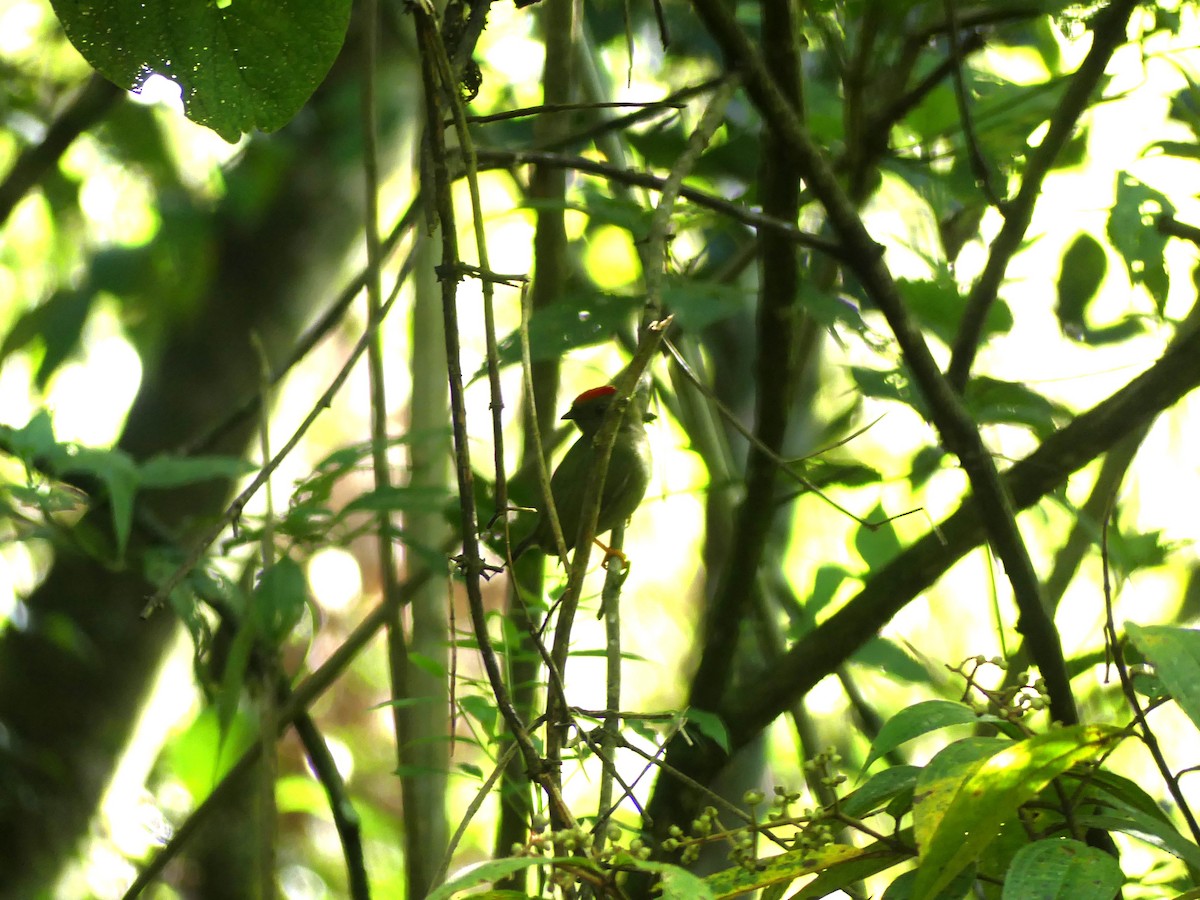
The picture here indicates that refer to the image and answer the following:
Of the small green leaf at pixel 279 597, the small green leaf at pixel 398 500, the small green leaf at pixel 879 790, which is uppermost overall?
the small green leaf at pixel 398 500

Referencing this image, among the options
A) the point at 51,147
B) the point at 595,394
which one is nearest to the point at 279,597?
the point at 595,394

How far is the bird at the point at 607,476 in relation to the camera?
3035mm

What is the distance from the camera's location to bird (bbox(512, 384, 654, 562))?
3035 mm

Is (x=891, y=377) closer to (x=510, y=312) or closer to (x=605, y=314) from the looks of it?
(x=605, y=314)

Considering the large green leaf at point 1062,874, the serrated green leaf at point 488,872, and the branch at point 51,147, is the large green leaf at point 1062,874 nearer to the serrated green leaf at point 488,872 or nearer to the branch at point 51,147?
the serrated green leaf at point 488,872

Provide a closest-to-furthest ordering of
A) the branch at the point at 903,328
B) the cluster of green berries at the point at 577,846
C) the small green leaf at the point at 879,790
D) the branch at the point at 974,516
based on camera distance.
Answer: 1. the cluster of green berries at the point at 577,846
2. the small green leaf at the point at 879,790
3. the branch at the point at 903,328
4. the branch at the point at 974,516

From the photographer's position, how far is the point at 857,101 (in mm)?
2301

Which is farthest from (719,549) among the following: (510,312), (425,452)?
(510,312)

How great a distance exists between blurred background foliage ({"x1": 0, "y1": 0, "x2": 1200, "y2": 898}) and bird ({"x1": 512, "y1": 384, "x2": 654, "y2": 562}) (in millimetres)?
116

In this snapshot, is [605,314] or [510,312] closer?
[605,314]

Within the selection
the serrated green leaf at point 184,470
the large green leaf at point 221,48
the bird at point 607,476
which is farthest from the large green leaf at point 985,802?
the bird at point 607,476

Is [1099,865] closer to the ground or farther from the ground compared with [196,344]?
closer to the ground

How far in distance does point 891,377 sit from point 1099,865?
47.4 inches

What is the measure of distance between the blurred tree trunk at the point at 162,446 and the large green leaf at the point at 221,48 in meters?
2.49
